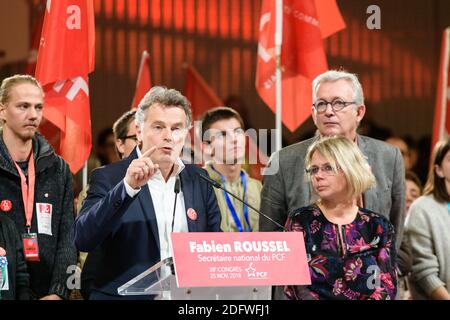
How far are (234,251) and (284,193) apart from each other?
1.19 m

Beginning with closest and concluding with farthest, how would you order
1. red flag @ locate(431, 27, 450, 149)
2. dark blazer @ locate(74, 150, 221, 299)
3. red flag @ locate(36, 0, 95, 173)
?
1. dark blazer @ locate(74, 150, 221, 299)
2. red flag @ locate(36, 0, 95, 173)
3. red flag @ locate(431, 27, 450, 149)

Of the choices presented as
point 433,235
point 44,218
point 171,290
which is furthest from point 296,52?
point 171,290

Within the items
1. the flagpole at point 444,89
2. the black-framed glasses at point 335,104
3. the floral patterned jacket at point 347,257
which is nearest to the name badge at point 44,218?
the floral patterned jacket at point 347,257

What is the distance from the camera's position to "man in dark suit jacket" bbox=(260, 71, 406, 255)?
420 centimetres

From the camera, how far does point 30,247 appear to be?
4.14 metres

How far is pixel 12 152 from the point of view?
4262 mm

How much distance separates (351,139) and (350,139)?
0.36ft

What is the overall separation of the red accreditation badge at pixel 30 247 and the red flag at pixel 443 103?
11.8ft

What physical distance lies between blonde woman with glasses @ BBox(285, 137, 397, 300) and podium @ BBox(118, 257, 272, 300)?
0.46m

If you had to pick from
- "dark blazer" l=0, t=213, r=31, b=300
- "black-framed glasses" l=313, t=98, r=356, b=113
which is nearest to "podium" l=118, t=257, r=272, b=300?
"dark blazer" l=0, t=213, r=31, b=300

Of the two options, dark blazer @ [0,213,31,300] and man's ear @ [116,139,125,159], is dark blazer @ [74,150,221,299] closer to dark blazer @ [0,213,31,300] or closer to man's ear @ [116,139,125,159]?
dark blazer @ [0,213,31,300]

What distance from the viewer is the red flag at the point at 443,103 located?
22.9 feet

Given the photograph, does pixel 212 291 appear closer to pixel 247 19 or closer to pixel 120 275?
pixel 120 275

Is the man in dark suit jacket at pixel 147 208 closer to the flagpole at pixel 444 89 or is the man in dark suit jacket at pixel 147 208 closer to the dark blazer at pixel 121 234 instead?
the dark blazer at pixel 121 234
